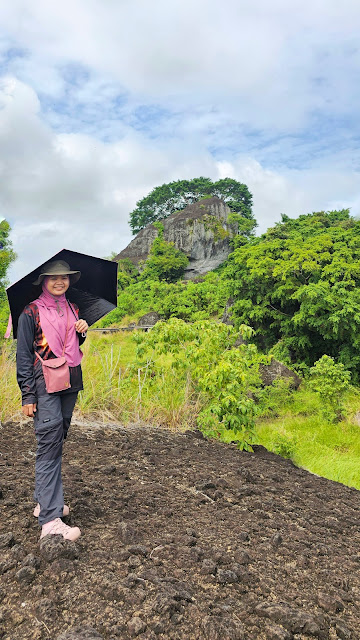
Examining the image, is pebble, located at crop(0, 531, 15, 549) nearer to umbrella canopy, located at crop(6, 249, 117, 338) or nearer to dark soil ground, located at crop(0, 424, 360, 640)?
dark soil ground, located at crop(0, 424, 360, 640)

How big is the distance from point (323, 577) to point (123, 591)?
3.38 ft

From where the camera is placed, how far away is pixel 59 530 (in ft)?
8.05

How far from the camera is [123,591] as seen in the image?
202cm

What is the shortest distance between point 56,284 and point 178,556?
157 centimetres

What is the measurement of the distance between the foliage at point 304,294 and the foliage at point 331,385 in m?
1.50

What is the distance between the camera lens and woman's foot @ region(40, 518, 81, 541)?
2.44m

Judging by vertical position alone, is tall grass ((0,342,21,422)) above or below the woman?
below

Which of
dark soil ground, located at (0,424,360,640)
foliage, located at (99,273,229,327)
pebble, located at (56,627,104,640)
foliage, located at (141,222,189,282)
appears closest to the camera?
pebble, located at (56,627,104,640)

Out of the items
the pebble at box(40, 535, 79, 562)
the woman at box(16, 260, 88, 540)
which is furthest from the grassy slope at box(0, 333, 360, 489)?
the pebble at box(40, 535, 79, 562)

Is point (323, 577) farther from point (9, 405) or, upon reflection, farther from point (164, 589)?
point (9, 405)

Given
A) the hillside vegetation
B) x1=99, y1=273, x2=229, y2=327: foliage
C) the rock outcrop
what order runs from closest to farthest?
the hillside vegetation, x1=99, y1=273, x2=229, y2=327: foliage, the rock outcrop

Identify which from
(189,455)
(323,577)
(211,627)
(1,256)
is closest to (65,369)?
(211,627)

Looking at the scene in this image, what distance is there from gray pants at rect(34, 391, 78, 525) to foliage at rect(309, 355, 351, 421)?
7.09m

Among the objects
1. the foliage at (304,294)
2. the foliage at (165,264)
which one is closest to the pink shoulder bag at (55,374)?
the foliage at (304,294)
